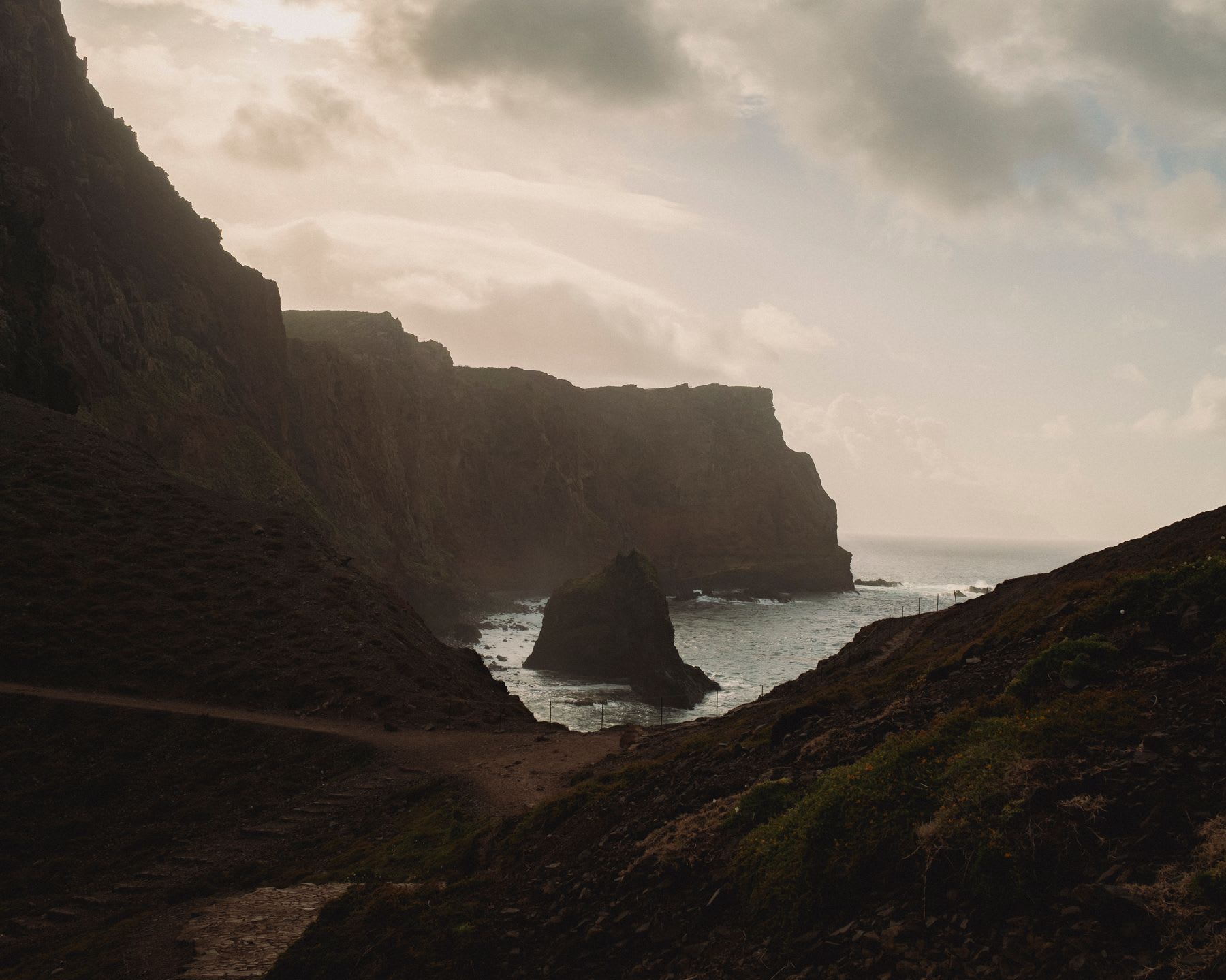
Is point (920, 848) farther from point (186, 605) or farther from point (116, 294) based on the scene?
point (116, 294)

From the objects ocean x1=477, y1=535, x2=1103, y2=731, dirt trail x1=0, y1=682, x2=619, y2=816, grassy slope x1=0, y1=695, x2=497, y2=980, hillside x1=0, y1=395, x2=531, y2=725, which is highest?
hillside x1=0, y1=395, x2=531, y2=725

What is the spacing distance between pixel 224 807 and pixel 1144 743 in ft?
91.0

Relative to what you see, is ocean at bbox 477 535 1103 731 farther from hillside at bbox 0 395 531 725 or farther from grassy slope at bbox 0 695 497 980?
grassy slope at bbox 0 695 497 980

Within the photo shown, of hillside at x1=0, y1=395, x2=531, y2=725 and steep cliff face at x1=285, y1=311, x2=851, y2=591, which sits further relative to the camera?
steep cliff face at x1=285, y1=311, x2=851, y2=591

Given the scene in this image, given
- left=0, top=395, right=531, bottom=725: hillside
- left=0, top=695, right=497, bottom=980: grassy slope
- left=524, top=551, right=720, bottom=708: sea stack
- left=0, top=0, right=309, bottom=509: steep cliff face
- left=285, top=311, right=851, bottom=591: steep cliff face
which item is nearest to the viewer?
left=0, top=695, right=497, bottom=980: grassy slope

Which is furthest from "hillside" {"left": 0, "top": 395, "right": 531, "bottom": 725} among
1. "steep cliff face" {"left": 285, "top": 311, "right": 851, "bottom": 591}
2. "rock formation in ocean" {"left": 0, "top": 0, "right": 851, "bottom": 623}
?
"steep cliff face" {"left": 285, "top": 311, "right": 851, "bottom": 591}

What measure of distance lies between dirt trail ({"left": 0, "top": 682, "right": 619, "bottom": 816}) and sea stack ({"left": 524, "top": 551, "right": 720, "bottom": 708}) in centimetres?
4385

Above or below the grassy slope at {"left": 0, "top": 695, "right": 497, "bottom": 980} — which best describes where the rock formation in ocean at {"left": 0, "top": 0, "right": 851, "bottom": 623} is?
above

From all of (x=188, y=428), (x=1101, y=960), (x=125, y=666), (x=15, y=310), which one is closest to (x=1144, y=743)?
(x=1101, y=960)

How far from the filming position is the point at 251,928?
54.9ft

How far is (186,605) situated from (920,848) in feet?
132

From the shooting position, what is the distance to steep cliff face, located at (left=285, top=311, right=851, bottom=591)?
116562 millimetres

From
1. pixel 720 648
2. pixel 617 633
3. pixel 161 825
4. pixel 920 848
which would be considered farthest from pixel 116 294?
pixel 920 848

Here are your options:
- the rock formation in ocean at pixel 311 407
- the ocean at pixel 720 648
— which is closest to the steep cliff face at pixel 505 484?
the rock formation in ocean at pixel 311 407
